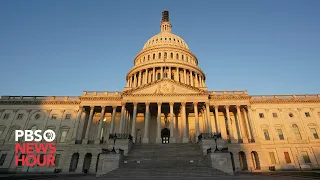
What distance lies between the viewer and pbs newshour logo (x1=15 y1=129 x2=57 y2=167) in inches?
1608

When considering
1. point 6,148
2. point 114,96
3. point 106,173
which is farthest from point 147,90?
point 6,148

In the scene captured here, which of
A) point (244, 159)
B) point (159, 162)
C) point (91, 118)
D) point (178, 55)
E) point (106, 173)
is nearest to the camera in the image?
point (106, 173)

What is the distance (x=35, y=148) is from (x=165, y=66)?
38179 mm

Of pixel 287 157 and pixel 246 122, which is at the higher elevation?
pixel 246 122

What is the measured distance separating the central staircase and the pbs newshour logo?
1960 centimetres

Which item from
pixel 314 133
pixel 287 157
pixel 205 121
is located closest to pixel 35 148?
pixel 205 121

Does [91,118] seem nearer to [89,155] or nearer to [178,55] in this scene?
[89,155]

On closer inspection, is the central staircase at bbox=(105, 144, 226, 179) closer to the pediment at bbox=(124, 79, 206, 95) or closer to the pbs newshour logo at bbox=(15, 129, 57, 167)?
the pediment at bbox=(124, 79, 206, 95)

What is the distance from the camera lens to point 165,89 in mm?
44438

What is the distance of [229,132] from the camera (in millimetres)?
43188

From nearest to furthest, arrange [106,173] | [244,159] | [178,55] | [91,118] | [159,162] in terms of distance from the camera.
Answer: [106,173] < [159,162] < [244,159] < [91,118] < [178,55]

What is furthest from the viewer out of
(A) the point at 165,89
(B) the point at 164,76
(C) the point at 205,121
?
(B) the point at 164,76

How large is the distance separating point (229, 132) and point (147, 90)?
1940cm

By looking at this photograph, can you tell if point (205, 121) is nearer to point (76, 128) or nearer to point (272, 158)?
point (272, 158)
